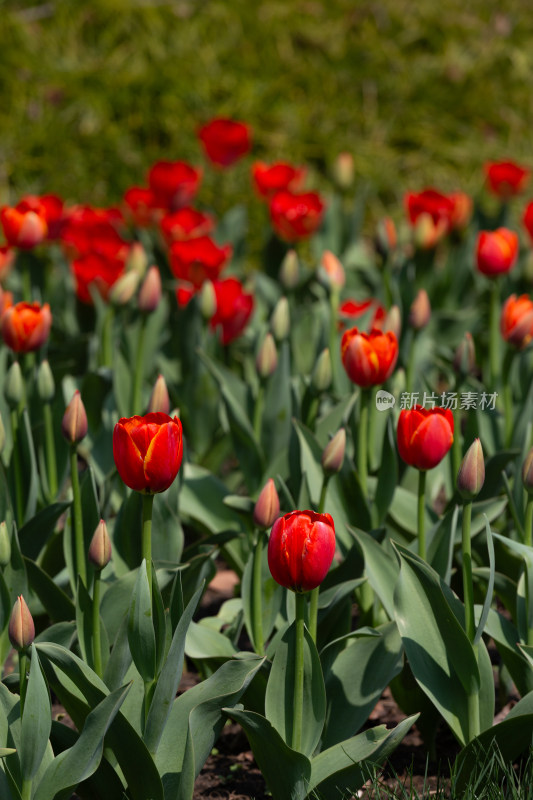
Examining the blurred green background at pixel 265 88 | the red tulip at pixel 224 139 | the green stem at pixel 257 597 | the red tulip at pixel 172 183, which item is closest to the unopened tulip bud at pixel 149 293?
the green stem at pixel 257 597

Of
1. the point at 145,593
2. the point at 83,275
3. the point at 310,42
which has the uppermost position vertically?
the point at 310,42

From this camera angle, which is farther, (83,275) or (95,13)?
(95,13)

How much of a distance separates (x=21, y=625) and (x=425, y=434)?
25.6 inches

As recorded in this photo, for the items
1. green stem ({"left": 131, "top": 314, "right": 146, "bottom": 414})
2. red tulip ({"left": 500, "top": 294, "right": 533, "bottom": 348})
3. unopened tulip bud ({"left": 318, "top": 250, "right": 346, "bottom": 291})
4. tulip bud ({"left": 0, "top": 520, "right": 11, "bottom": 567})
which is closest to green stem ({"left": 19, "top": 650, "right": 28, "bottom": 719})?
tulip bud ({"left": 0, "top": 520, "right": 11, "bottom": 567})

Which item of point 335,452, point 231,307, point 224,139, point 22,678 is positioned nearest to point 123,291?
point 231,307

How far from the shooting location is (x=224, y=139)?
3.53 m

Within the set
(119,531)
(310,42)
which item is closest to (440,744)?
(119,531)

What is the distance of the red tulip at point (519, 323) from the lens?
2.10 metres

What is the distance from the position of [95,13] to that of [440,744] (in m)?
4.87

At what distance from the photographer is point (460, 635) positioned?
5.00 ft

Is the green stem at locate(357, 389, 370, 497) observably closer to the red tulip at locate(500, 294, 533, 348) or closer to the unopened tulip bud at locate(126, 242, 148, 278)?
the red tulip at locate(500, 294, 533, 348)

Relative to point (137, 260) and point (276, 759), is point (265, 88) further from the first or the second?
point (276, 759)

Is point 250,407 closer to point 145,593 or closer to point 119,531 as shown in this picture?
point 119,531

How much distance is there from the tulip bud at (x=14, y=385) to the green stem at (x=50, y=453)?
12cm
